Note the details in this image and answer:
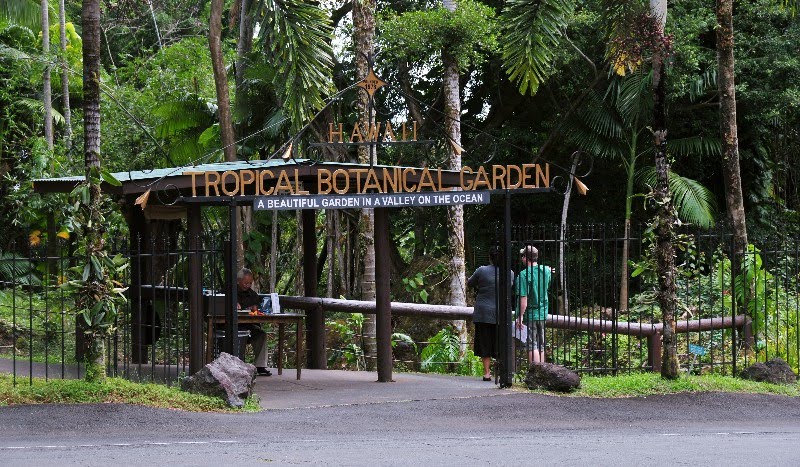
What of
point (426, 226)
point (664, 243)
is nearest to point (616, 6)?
point (664, 243)

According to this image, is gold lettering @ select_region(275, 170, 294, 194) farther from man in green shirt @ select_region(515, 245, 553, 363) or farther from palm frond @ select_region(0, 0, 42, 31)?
palm frond @ select_region(0, 0, 42, 31)

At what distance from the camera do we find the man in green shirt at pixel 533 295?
515 inches

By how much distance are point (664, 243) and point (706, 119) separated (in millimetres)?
13633

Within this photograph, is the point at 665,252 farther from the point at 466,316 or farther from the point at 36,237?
the point at 36,237

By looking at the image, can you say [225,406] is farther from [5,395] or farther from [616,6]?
[616,6]

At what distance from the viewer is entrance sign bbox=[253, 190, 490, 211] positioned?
41.2 ft

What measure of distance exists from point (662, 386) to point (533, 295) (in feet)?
6.11

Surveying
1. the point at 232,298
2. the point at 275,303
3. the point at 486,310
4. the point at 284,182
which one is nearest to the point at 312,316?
the point at 275,303

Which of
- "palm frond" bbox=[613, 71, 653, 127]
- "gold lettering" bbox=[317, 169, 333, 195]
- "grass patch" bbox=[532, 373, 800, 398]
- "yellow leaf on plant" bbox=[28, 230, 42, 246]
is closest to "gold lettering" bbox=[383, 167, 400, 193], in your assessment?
"gold lettering" bbox=[317, 169, 333, 195]

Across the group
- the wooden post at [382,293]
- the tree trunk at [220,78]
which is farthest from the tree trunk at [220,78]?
the wooden post at [382,293]

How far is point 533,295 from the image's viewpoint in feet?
43.2

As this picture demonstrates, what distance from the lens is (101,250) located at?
38.0ft

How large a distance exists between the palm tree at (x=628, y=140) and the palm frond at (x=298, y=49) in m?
10.5

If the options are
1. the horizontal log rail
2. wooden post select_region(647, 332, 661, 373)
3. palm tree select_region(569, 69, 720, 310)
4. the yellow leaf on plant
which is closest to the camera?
the horizontal log rail
